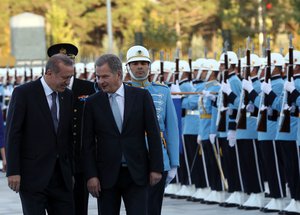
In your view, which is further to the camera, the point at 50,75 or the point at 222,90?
the point at 222,90

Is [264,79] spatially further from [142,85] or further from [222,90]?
[142,85]

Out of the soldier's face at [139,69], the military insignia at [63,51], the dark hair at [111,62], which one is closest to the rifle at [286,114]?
the soldier's face at [139,69]

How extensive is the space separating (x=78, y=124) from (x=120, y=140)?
2.66ft

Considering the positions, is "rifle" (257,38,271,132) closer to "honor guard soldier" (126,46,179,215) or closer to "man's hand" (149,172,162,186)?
"honor guard soldier" (126,46,179,215)

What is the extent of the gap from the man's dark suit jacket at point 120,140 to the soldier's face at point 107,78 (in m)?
0.09

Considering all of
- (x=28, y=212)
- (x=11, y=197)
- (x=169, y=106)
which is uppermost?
(x=169, y=106)

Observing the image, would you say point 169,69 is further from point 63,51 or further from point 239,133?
point 63,51

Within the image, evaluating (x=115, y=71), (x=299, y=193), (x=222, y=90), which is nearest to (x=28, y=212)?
(x=115, y=71)

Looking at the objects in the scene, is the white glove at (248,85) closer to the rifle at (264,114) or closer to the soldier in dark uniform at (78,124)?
the rifle at (264,114)

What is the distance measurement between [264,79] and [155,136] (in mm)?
5728

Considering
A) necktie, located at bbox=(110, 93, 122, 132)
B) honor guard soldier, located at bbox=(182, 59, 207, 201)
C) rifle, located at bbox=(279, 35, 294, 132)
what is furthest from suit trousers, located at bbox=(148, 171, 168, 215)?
honor guard soldier, located at bbox=(182, 59, 207, 201)

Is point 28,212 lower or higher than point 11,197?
higher

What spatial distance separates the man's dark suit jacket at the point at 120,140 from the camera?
9.71 meters

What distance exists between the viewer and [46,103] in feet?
32.5
